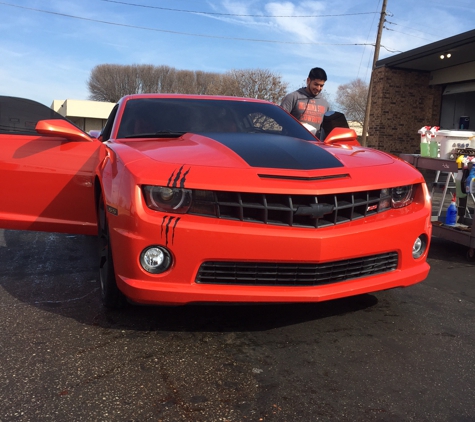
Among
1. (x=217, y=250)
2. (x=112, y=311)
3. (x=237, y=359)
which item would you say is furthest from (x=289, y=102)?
(x=237, y=359)

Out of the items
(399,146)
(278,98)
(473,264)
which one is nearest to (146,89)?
(278,98)

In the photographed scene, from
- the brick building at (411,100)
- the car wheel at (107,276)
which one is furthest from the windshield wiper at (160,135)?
the brick building at (411,100)

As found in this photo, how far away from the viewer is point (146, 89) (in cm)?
6644

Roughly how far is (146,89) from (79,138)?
65.9 metres

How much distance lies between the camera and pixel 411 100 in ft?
54.1

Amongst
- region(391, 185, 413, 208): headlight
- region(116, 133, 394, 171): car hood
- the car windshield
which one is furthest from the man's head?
region(391, 185, 413, 208): headlight

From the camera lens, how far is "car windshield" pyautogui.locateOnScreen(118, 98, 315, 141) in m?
3.60

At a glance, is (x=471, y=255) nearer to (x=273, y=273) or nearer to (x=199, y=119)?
(x=199, y=119)

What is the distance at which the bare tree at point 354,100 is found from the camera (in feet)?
213

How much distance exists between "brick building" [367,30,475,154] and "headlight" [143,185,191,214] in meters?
14.7

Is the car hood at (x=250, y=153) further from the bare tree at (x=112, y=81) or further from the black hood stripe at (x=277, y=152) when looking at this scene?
the bare tree at (x=112, y=81)

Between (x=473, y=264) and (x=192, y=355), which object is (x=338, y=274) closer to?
(x=192, y=355)

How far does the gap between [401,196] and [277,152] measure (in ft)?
2.54

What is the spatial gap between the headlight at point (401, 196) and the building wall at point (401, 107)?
14.1m
